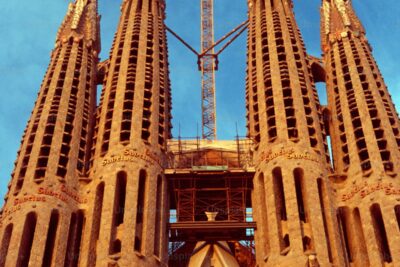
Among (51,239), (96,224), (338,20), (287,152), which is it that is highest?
(338,20)

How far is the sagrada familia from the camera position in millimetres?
44344

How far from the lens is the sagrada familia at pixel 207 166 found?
44.3 meters

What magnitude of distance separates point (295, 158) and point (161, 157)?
8866 mm

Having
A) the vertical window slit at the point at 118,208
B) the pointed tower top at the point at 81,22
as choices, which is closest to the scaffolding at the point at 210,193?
the vertical window slit at the point at 118,208

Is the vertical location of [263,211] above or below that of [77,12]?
below

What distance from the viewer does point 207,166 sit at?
52.1 m

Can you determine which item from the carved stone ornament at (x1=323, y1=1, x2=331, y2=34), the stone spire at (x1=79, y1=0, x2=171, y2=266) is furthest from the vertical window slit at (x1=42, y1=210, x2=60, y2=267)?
the carved stone ornament at (x1=323, y1=1, x2=331, y2=34)

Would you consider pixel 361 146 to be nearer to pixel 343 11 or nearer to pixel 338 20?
pixel 338 20

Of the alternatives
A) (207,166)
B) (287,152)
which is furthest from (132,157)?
(287,152)

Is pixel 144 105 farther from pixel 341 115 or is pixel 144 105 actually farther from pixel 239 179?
pixel 341 115

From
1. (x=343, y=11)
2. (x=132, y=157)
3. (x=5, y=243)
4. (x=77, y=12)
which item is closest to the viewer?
(x=5, y=243)

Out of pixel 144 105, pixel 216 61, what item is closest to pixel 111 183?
pixel 144 105

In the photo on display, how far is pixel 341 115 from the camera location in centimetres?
5338

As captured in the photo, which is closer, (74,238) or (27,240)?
(27,240)
